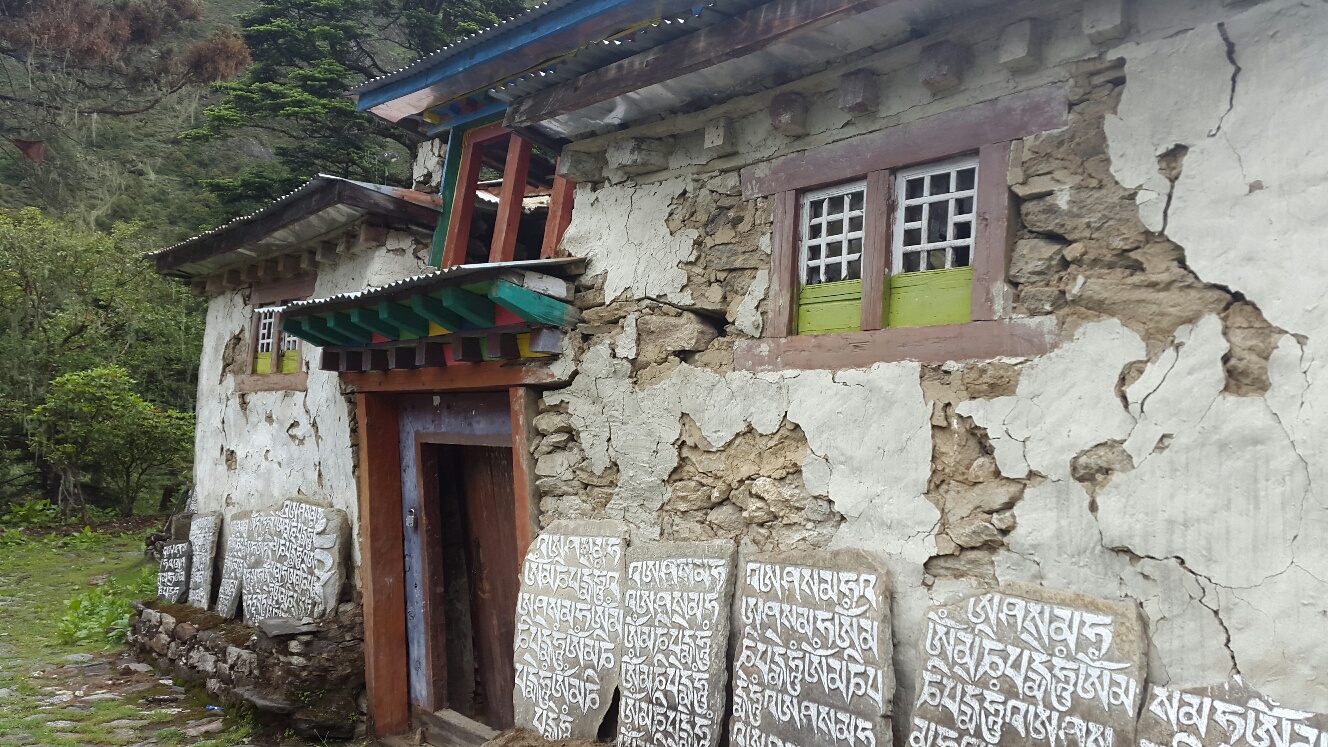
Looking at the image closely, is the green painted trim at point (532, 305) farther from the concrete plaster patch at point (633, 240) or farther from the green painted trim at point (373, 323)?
the green painted trim at point (373, 323)

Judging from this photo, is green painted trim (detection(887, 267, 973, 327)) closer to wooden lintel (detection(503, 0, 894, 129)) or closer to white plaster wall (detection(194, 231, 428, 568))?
wooden lintel (detection(503, 0, 894, 129))

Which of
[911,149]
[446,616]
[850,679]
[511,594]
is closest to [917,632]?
[850,679]

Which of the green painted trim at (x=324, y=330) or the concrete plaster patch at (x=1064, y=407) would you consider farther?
the green painted trim at (x=324, y=330)

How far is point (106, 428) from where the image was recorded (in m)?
13.5

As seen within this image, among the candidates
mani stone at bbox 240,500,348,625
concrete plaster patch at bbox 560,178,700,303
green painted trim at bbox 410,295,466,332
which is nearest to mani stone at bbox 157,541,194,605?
mani stone at bbox 240,500,348,625

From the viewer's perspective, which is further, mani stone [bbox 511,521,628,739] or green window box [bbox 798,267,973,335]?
mani stone [bbox 511,521,628,739]

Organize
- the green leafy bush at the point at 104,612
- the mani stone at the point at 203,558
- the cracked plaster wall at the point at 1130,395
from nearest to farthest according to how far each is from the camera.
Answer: the cracked plaster wall at the point at 1130,395 → the mani stone at the point at 203,558 → the green leafy bush at the point at 104,612

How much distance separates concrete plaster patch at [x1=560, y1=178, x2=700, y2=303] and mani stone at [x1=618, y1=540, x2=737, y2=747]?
1.20 metres

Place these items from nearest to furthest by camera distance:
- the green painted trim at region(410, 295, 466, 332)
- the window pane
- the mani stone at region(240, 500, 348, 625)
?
1. the window pane
2. the green painted trim at region(410, 295, 466, 332)
3. the mani stone at region(240, 500, 348, 625)

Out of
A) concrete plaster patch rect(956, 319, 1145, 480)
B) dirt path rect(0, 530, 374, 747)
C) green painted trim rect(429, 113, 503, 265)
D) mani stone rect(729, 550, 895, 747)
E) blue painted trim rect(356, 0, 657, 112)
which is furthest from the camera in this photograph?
green painted trim rect(429, 113, 503, 265)

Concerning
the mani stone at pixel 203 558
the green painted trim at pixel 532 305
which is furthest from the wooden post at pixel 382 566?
the mani stone at pixel 203 558

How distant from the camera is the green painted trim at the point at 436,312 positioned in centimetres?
471

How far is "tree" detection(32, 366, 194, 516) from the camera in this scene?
43.6 feet

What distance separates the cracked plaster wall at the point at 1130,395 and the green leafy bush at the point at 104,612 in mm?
7903
